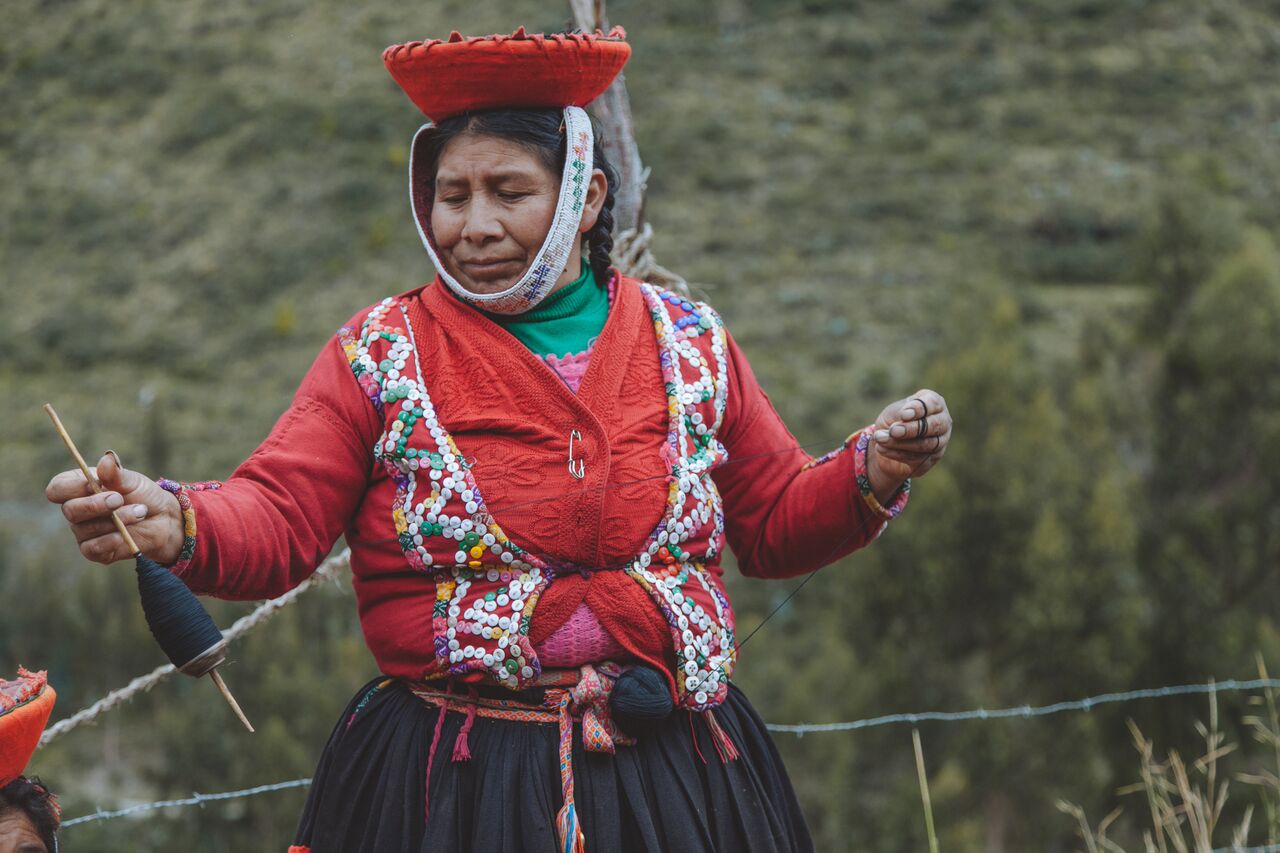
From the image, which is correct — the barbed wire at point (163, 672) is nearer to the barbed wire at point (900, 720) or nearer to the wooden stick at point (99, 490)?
the barbed wire at point (900, 720)

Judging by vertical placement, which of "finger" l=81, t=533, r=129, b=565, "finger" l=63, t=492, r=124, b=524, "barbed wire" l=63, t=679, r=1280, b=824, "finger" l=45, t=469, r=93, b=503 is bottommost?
"barbed wire" l=63, t=679, r=1280, b=824

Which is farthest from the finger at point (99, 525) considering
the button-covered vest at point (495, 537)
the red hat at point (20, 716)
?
the button-covered vest at point (495, 537)

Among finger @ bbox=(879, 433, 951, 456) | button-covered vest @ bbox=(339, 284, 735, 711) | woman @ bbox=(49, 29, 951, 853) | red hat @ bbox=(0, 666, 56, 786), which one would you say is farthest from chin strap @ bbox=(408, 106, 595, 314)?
red hat @ bbox=(0, 666, 56, 786)

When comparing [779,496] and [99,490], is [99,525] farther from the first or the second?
[779,496]

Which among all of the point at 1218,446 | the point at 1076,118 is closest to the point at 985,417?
the point at 1218,446

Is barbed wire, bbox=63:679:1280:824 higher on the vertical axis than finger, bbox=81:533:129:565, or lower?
lower

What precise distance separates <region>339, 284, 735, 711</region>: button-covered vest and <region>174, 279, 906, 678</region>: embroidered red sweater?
0.8 inches

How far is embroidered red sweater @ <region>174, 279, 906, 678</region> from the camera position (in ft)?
6.86

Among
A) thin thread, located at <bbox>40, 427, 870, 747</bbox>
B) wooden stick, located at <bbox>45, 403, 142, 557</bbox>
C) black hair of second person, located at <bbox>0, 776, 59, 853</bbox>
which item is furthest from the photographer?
thin thread, located at <bbox>40, 427, 870, 747</bbox>

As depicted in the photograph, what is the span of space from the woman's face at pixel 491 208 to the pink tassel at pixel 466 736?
61 cm

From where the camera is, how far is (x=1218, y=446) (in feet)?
63.8

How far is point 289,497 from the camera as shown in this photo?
2076 mm

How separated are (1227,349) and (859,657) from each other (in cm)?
653

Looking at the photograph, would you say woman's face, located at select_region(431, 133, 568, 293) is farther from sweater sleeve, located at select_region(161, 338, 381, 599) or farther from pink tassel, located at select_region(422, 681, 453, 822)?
pink tassel, located at select_region(422, 681, 453, 822)
